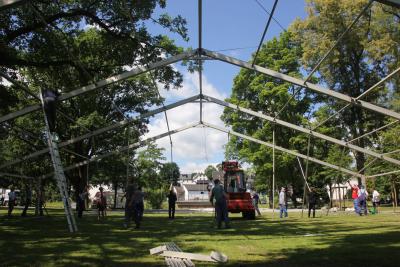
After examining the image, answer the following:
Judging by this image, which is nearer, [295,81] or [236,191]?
[295,81]

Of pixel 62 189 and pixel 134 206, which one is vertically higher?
pixel 62 189

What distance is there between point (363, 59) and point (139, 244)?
1250 inches

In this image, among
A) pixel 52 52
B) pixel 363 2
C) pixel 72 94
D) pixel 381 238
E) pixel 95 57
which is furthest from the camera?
pixel 363 2

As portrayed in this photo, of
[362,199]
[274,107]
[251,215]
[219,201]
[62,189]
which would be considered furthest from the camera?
[274,107]

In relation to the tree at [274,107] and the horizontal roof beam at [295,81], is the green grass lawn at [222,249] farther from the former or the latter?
the tree at [274,107]

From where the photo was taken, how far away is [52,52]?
17.2 m

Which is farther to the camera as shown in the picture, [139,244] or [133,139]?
[133,139]

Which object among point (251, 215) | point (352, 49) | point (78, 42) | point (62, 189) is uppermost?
point (352, 49)

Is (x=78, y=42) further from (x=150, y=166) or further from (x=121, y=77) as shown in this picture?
(x=150, y=166)

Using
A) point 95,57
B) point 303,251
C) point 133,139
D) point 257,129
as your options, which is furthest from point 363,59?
point 303,251

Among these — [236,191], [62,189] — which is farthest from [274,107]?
[62,189]

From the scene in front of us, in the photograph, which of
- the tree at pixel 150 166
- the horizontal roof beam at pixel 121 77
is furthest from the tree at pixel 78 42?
the tree at pixel 150 166

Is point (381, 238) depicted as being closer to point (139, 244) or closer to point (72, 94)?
point (139, 244)

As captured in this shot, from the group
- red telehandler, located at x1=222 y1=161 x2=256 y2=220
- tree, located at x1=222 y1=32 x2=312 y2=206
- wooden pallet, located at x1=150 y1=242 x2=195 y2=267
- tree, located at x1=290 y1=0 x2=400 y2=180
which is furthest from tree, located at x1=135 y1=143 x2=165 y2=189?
wooden pallet, located at x1=150 y1=242 x2=195 y2=267
